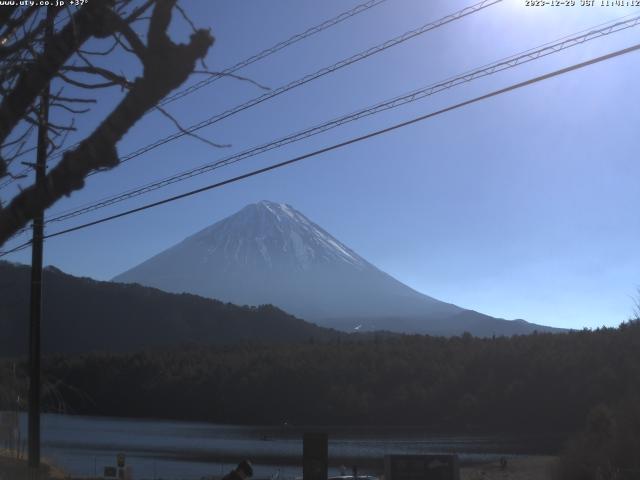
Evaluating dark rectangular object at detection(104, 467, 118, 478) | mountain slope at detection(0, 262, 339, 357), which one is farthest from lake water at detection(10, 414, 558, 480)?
mountain slope at detection(0, 262, 339, 357)

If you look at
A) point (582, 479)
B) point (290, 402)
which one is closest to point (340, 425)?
point (290, 402)

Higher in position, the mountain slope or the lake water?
the mountain slope

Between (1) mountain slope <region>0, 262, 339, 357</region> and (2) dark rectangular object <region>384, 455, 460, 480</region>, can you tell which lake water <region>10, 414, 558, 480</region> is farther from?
(1) mountain slope <region>0, 262, 339, 357</region>

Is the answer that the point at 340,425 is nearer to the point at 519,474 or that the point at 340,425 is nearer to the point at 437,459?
the point at 519,474

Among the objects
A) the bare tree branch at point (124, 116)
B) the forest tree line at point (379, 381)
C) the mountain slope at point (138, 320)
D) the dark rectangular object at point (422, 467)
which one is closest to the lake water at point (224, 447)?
the forest tree line at point (379, 381)

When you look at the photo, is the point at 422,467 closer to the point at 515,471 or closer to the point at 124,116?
the point at 124,116

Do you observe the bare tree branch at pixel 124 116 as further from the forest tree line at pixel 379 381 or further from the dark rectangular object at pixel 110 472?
the forest tree line at pixel 379 381
